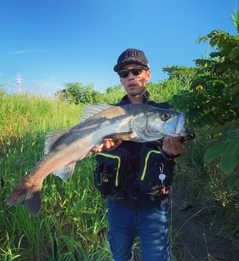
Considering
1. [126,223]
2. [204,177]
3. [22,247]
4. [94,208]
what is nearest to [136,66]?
[126,223]

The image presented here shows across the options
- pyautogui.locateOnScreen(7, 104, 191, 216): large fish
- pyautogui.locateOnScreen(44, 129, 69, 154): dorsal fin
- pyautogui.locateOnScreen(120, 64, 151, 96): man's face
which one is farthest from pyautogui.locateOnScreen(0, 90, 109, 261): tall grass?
pyautogui.locateOnScreen(120, 64, 151, 96): man's face

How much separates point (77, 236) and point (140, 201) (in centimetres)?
141

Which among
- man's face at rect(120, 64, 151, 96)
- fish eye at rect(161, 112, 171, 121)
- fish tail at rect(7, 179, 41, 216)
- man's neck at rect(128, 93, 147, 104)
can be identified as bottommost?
fish tail at rect(7, 179, 41, 216)

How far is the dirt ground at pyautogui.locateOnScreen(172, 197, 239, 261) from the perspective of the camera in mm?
3160

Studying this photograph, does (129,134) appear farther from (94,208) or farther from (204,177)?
(204,177)

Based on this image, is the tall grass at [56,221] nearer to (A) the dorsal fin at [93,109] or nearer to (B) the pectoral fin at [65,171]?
(B) the pectoral fin at [65,171]

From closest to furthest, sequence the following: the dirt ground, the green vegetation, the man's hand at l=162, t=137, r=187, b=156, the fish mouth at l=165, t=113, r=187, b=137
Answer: the fish mouth at l=165, t=113, r=187, b=137 → the man's hand at l=162, t=137, r=187, b=156 → the green vegetation → the dirt ground

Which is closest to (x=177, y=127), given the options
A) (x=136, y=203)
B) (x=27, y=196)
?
(x=136, y=203)

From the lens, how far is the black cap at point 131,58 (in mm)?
2338

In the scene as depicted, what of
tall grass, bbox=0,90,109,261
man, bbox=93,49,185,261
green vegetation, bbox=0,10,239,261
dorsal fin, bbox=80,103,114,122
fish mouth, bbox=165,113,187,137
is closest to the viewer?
fish mouth, bbox=165,113,187,137

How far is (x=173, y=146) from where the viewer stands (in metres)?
1.96

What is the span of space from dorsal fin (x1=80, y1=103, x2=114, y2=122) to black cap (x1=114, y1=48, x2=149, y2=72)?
1.74 feet

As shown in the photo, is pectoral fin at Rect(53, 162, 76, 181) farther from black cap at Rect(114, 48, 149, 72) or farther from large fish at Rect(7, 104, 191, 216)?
Answer: black cap at Rect(114, 48, 149, 72)

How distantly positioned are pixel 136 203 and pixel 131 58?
1204 millimetres
